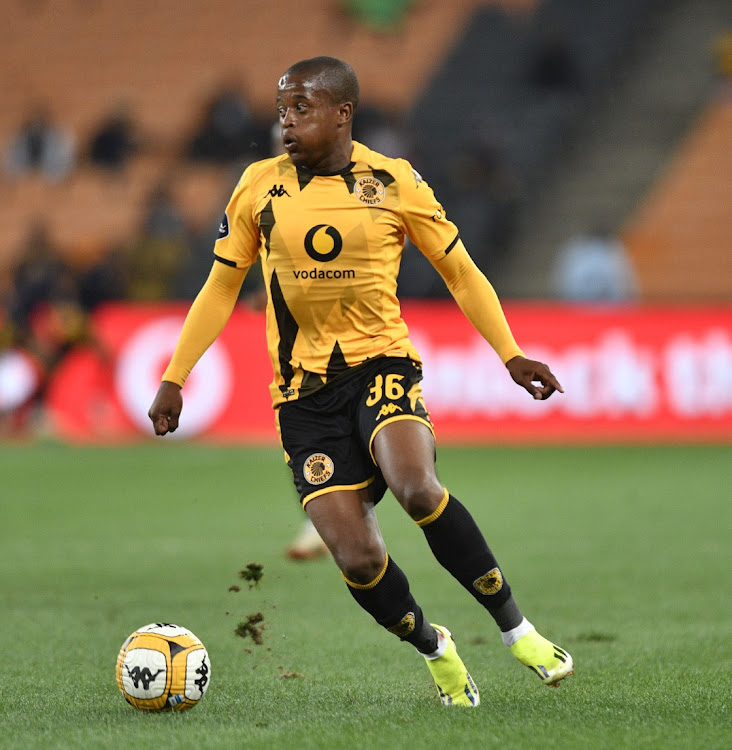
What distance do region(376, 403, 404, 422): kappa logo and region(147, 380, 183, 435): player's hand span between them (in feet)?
2.27

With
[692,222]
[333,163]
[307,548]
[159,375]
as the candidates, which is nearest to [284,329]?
[333,163]

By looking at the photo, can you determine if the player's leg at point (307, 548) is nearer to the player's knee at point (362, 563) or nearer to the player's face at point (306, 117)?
the player's knee at point (362, 563)

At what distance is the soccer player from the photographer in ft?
15.4

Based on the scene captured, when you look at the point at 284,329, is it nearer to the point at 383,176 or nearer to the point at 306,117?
the point at 383,176

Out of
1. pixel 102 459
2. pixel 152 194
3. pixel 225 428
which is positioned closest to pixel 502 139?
pixel 152 194

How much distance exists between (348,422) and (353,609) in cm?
237

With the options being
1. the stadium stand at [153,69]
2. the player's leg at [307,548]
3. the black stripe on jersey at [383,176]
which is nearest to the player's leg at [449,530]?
the black stripe on jersey at [383,176]

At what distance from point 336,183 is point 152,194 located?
1653 cm

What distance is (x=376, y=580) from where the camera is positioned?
4723 mm

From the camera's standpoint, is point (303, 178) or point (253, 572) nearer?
point (303, 178)

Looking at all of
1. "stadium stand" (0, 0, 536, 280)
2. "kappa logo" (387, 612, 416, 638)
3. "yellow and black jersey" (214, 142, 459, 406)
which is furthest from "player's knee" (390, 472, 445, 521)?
"stadium stand" (0, 0, 536, 280)

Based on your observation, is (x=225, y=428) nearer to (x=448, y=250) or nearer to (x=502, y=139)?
(x=502, y=139)

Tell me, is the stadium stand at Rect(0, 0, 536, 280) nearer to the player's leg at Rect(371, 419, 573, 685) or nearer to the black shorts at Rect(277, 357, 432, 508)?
the black shorts at Rect(277, 357, 432, 508)

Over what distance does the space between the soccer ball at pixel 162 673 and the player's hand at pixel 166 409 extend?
71 centimetres
